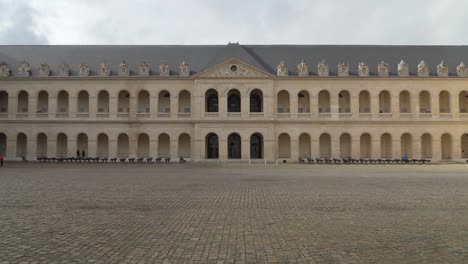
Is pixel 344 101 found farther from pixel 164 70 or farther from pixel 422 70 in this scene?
pixel 164 70

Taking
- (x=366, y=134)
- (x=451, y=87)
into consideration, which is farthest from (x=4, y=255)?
(x=451, y=87)

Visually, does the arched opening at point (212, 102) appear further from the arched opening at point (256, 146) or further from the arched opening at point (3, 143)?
the arched opening at point (3, 143)

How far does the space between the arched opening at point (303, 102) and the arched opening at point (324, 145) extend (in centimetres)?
421

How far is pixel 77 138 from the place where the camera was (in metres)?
49.6

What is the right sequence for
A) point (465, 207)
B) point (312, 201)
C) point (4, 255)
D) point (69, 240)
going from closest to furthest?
point (4, 255), point (69, 240), point (465, 207), point (312, 201)

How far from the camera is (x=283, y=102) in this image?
50750 millimetres

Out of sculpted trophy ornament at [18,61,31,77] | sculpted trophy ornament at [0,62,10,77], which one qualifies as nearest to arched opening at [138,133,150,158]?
sculpted trophy ornament at [18,61,31,77]

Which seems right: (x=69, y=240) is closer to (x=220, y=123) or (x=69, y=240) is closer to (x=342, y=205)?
(x=342, y=205)

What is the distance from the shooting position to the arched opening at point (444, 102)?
50.6 metres

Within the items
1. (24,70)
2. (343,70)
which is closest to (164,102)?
(24,70)

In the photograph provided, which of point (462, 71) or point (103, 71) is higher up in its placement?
point (103, 71)

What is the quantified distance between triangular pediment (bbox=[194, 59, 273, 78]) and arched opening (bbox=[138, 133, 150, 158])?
36.5ft

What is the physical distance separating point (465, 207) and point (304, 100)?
3915 centimetres

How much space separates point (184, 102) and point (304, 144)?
57.3 ft
